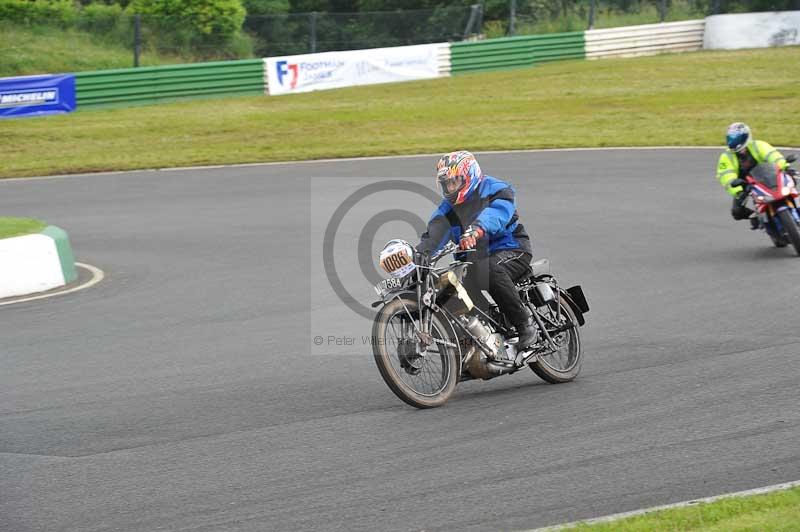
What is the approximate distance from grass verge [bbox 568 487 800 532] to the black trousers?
2732mm

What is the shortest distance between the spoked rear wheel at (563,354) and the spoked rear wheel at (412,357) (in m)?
0.92

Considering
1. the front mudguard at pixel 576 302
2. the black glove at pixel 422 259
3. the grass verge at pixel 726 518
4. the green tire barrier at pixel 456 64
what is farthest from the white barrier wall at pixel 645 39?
the grass verge at pixel 726 518

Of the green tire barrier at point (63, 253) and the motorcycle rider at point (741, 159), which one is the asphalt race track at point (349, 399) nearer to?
the green tire barrier at point (63, 253)

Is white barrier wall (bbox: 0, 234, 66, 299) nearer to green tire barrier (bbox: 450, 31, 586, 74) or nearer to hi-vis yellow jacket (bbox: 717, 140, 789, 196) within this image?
hi-vis yellow jacket (bbox: 717, 140, 789, 196)

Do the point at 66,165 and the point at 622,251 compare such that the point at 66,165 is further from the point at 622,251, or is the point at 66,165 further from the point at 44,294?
the point at 622,251

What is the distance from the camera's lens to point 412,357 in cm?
780

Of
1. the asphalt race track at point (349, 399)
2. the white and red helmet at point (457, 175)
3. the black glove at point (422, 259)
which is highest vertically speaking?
the white and red helmet at point (457, 175)

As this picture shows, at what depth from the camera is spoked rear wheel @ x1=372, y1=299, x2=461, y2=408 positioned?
25.1 ft

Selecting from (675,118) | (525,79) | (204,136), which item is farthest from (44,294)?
(525,79)

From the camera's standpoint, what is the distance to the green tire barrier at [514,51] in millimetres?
40344

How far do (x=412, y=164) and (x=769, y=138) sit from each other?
807 centimetres

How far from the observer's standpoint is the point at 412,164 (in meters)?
23.3

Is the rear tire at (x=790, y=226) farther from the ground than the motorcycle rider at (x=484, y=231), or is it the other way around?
the motorcycle rider at (x=484, y=231)

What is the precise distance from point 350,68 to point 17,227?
24.9m
